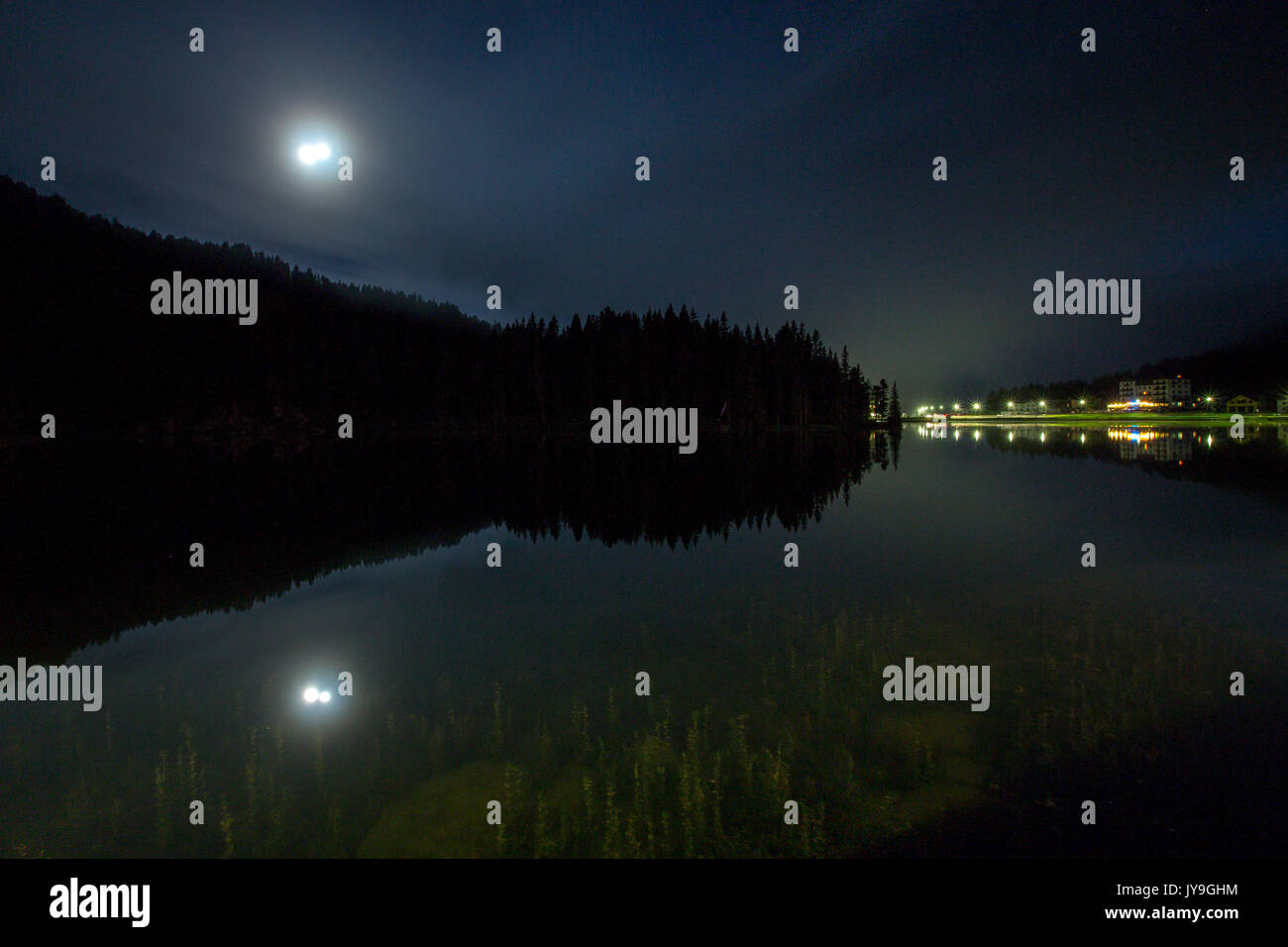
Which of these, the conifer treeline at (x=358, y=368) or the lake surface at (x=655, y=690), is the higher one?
the conifer treeline at (x=358, y=368)

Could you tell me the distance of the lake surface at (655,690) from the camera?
6668 mm

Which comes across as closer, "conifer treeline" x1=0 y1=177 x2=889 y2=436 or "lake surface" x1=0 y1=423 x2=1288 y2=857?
"lake surface" x1=0 y1=423 x2=1288 y2=857

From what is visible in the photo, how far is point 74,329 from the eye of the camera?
149m

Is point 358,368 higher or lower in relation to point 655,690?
higher

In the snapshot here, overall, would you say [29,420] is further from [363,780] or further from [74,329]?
[363,780]

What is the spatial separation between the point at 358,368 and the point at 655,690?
6643 inches

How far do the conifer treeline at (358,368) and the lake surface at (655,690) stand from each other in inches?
4070

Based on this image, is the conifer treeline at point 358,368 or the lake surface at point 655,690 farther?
the conifer treeline at point 358,368

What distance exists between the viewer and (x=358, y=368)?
518 ft

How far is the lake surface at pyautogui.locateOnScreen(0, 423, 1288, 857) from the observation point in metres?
6.67

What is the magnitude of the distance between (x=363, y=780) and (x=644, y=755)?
11.8 feet

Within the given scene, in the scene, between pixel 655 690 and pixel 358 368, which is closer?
pixel 655 690

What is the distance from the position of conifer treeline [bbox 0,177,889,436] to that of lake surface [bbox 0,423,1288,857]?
4070 inches
